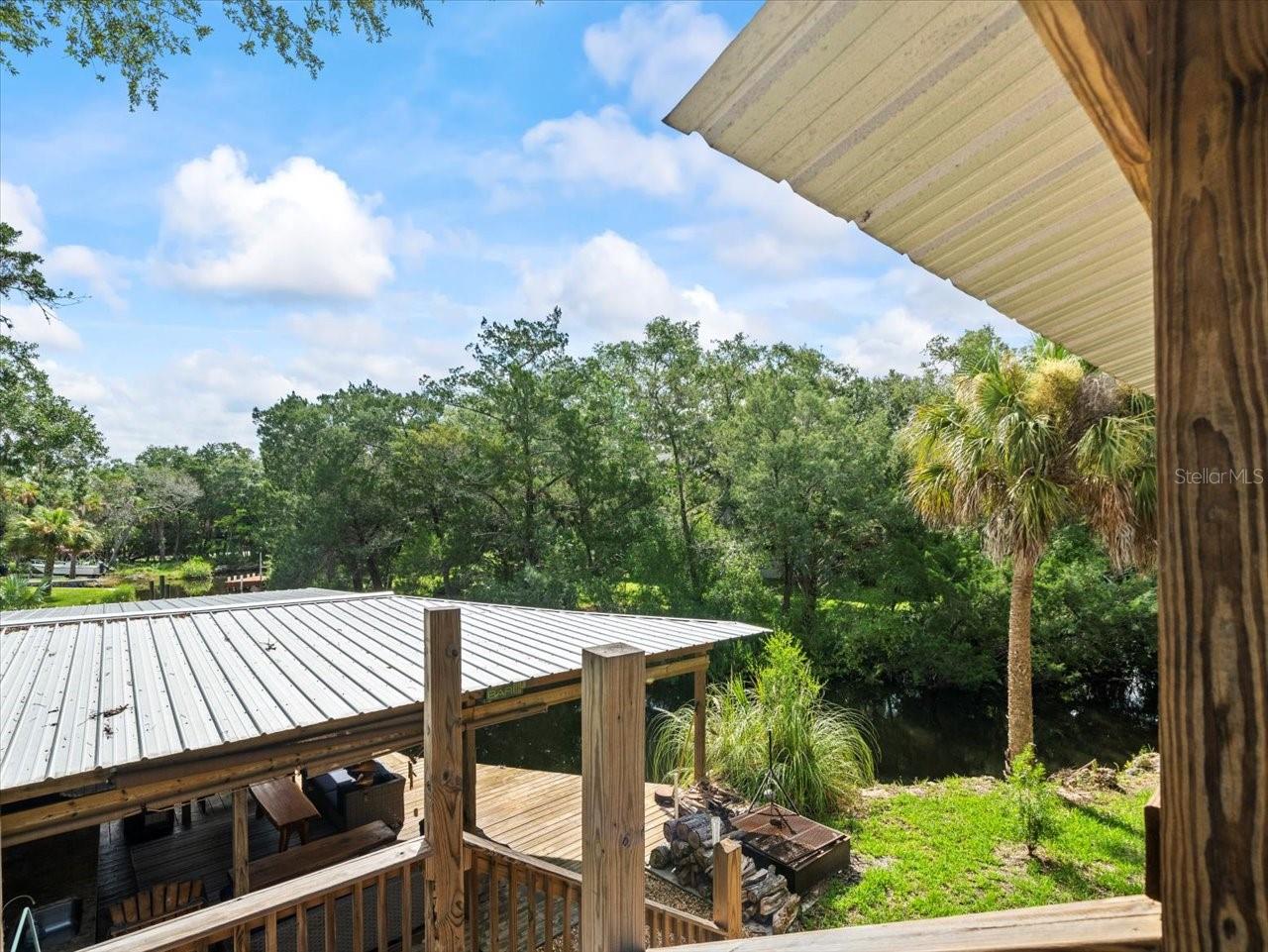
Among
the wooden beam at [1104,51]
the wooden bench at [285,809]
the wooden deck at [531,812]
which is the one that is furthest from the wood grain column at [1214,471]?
the wooden bench at [285,809]

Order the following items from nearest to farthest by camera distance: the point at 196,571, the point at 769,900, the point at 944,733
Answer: the point at 769,900 < the point at 944,733 < the point at 196,571

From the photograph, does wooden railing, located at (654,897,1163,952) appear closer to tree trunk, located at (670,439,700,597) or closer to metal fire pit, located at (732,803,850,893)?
metal fire pit, located at (732,803,850,893)

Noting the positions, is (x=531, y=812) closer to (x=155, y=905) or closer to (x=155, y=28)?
(x=155, y=905)

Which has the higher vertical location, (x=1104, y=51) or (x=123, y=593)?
(x=1104, y=51)

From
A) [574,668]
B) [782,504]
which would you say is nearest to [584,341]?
[782,504]

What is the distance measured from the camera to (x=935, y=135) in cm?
103

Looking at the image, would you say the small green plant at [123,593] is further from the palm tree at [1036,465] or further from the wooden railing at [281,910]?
the palm tree at [1036,465]

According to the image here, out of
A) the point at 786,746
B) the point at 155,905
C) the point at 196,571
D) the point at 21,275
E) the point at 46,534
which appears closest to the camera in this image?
the point at 155,905

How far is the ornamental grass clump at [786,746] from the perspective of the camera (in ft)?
25.4

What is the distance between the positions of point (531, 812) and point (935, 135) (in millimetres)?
7911

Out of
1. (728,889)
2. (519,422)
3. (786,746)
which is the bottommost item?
(786,746)

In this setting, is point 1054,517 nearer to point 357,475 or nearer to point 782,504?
point 782,504

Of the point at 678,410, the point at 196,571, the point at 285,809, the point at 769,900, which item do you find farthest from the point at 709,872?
the point at 196,571

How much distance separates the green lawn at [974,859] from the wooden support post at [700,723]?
6.01 ft
